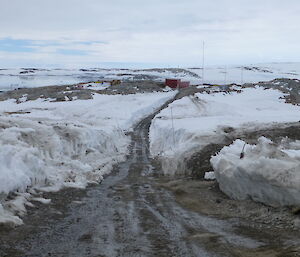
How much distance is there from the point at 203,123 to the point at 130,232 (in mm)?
17597

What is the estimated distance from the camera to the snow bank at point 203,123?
63.6 ft

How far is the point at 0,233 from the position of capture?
842cm

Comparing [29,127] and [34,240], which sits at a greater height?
[29,127]

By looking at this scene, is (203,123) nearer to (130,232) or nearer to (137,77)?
(130,232)

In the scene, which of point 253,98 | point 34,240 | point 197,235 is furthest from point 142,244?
point 253,98

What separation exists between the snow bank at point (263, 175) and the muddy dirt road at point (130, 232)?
1.29 m

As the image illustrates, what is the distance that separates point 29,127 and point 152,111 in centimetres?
3248

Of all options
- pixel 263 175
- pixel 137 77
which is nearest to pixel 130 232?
pixel 263 175

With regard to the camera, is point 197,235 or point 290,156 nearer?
point 197,235

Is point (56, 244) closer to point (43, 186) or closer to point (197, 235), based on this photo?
→ point (197, 235)

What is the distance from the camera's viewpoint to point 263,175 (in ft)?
35.2

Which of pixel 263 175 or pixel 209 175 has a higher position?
pixel 263 175

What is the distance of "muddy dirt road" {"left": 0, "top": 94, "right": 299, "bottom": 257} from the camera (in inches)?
Answer: 307

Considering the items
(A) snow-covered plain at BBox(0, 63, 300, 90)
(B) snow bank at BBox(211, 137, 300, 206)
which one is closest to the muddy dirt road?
(B) snow bank at BBox(211, 137, 300, 206)
